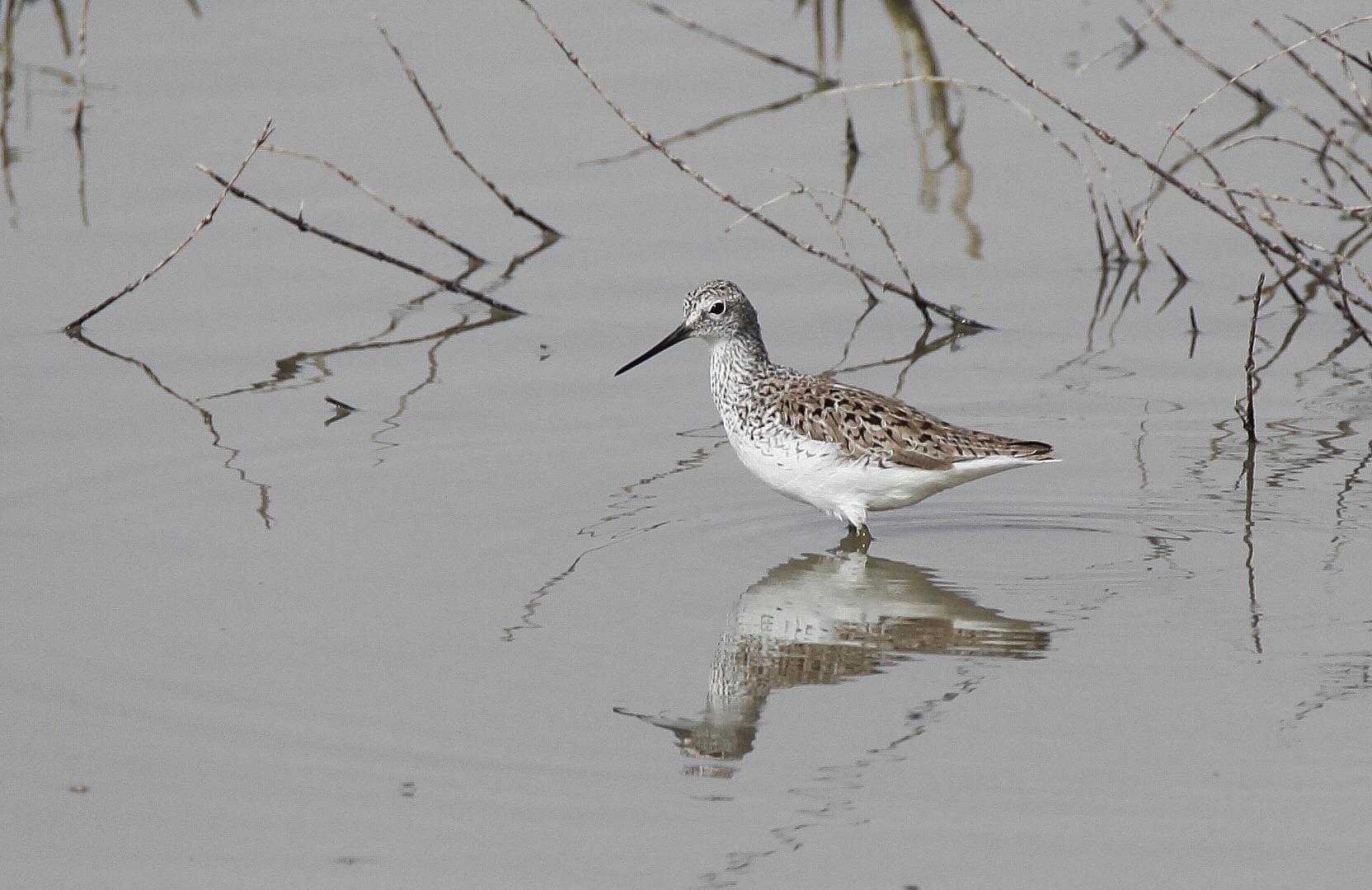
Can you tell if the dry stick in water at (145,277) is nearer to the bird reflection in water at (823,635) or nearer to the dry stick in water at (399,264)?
the dry stick in water at (399,264)

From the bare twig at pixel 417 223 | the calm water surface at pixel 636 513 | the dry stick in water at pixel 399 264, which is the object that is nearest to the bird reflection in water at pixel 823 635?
the calm water surface at pixel 636 513

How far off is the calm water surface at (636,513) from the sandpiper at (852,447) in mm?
→ 277

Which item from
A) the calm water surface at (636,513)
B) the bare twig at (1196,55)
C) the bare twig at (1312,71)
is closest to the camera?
the calm water surface at (636,513)

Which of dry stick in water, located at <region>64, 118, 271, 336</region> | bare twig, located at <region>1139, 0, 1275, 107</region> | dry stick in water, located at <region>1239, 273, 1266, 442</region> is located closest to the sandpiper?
dry stick in water, located at <region>1239, 273, 1266, 442</region>

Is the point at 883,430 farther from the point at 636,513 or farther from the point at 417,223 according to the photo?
the point at 417,223

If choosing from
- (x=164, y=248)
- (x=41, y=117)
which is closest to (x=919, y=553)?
(x=164, y=248)

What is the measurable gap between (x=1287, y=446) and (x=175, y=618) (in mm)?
5075

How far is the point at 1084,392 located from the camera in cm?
947

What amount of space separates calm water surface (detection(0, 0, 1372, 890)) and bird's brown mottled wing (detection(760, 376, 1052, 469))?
0.44m

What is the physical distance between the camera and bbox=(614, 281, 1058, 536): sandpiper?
767 centimetres

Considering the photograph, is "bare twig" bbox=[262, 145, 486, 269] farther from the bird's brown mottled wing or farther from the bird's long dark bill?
the bird's brown mottled wing

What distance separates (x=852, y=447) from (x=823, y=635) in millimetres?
1197

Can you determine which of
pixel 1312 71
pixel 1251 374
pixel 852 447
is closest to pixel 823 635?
pixel 852 447

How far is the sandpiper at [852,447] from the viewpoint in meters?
7.67
